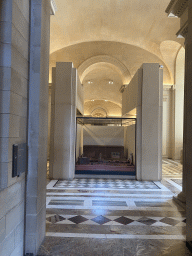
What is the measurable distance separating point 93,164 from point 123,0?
29.3 feet

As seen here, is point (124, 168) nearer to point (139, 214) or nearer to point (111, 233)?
point (139, 214)

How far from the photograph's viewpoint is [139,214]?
18.2ft

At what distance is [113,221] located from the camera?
5.07 m

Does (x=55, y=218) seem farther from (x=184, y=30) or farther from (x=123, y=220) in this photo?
(x=184, y=30)

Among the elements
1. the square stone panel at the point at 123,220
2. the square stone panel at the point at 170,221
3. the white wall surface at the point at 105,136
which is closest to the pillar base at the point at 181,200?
the square stone panel at the point at 170,221

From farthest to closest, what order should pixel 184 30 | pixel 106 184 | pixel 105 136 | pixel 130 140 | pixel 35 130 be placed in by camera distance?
pixel 105 136 < pixel 130 140 < pixel 106 184 < pixel 184 30 < pixel 35 130

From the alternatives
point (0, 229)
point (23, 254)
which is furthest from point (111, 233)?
point (0, 229)

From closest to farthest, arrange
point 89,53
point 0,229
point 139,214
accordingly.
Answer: point 0,229, point 139,214, point 89,53

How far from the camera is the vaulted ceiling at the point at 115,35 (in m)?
13.3

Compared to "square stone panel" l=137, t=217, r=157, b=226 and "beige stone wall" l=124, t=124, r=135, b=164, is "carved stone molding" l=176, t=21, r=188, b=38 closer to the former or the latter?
"square stone panel" l=137, t=217, r=157, b=226

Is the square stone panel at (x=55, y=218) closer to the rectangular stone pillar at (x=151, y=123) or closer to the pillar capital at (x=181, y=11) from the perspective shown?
the rectangular stone pillar at (x=151, y=123)

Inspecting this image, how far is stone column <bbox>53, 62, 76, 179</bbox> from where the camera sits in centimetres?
963

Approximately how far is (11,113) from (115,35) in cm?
1520

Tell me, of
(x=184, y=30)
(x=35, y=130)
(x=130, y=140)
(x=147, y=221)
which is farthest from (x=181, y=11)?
(x=130, y=140)
